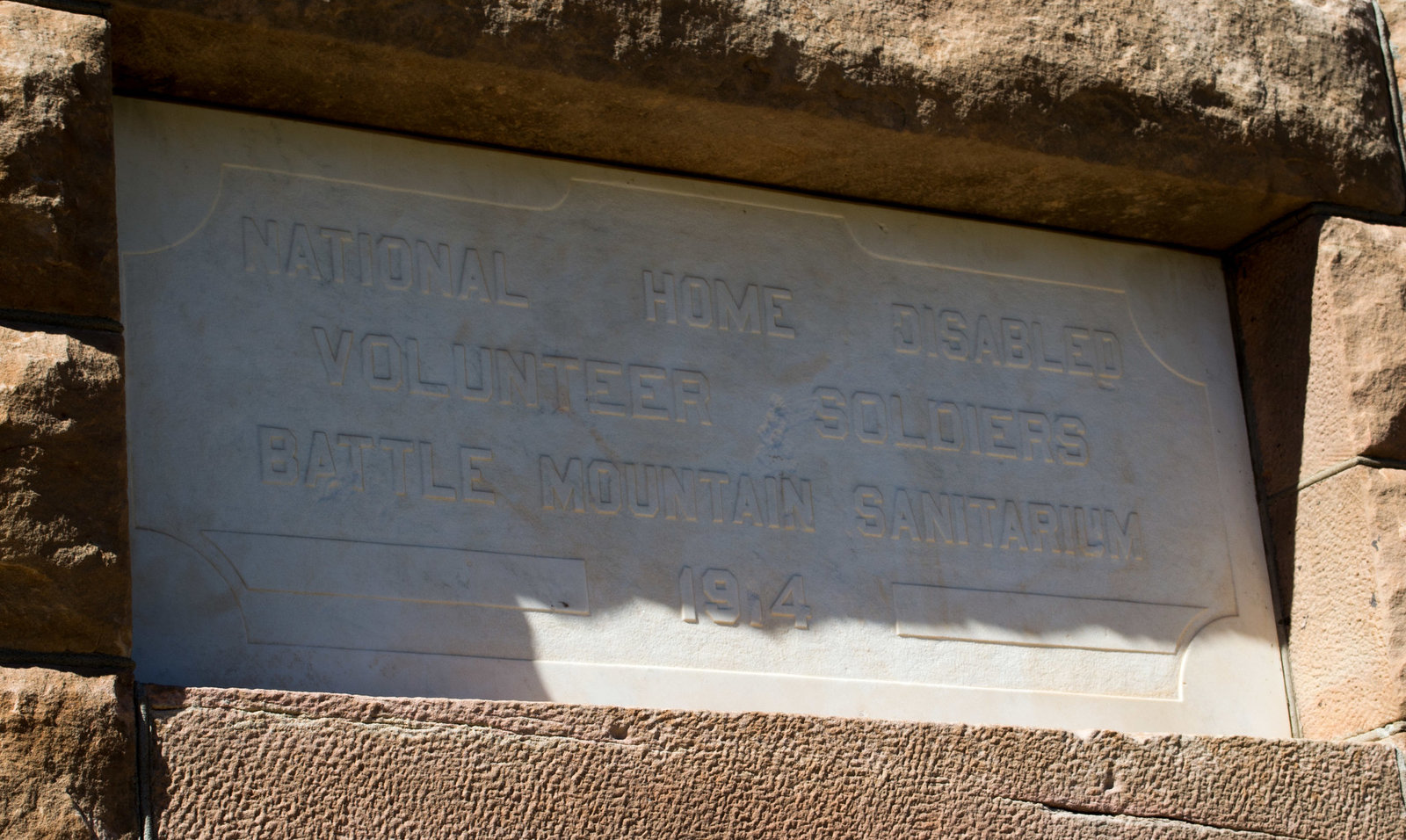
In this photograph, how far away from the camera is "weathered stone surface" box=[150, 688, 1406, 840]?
8.34ft

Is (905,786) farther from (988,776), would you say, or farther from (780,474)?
(780,474)

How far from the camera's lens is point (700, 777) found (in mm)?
2779

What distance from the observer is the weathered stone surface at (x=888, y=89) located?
10.1 ft

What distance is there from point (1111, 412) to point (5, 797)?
7.26 ft

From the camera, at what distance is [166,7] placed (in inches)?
114

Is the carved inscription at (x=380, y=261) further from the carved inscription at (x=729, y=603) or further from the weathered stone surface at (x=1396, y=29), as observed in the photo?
the weathered stone surface at (x=1396, y=29)

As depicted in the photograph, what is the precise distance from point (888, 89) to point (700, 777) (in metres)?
1.36

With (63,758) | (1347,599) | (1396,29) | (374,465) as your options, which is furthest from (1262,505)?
(63,758)

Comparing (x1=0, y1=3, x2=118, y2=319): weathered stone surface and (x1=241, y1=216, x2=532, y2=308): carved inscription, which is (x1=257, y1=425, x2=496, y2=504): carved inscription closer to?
(x1=241, y1=216, x2=532, y2=308): carved inscription

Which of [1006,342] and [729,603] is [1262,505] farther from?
[729,603]

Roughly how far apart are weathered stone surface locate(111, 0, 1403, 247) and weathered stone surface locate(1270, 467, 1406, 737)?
64 cm

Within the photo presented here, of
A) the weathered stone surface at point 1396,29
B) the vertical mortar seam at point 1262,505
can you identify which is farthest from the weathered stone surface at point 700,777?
the weathered stone surface at point 1396,29

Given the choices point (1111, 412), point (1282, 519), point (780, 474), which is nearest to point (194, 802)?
point (780, 474)

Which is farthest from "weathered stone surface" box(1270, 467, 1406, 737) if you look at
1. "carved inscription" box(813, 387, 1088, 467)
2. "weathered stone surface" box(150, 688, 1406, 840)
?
"carved inscription" box(813, 387, 1088, 467)
